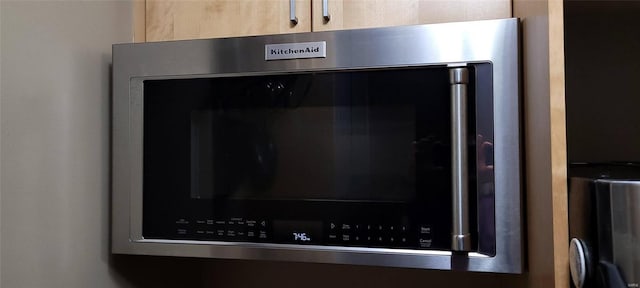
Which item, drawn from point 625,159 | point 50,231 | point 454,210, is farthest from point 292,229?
point 625,159

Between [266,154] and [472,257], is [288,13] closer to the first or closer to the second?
[266,154]

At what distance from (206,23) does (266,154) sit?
281 millimetres

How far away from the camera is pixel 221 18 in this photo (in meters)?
0.92

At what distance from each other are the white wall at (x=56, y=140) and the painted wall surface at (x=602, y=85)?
880 mm

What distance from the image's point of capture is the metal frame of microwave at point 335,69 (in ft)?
2.39

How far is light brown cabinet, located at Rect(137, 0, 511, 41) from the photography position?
84cm

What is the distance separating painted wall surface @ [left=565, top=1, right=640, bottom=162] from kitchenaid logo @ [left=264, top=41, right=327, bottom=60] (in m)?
0.54

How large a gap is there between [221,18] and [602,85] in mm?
763

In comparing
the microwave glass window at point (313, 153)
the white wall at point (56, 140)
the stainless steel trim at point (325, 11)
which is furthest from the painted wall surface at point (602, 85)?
the white wall at point (56, 140)

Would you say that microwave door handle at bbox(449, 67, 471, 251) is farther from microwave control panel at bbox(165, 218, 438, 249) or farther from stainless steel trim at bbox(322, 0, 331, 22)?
stainless steel trim at bbox(322, 0, 331, 22)

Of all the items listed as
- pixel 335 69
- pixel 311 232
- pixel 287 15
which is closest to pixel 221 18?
pixel 287 15

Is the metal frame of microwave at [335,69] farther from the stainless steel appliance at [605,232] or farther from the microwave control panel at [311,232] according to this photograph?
the stainless steel appliance at [605,232]

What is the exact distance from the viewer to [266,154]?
832mm

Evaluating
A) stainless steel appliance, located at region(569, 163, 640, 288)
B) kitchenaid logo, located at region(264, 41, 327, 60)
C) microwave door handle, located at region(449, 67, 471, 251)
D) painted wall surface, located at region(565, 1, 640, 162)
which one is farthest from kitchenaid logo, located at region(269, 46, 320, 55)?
painted wall surface, located at region(565, 1, 640, 162)
